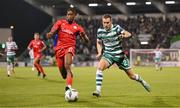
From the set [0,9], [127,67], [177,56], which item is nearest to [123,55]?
[127,67]

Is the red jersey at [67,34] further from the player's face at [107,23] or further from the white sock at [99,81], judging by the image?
the white sock at [99,81]

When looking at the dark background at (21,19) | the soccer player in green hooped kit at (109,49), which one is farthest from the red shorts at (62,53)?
the dark background at (21,19)

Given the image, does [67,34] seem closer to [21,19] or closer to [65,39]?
[65,39]

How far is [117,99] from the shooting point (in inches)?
485

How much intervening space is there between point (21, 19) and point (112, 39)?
44.1m

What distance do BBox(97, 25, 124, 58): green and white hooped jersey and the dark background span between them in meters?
42.3

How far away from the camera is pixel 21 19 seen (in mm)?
55375

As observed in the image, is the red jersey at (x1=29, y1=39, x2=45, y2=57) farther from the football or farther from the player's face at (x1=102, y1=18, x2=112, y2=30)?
the football

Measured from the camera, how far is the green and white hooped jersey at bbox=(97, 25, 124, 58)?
40.6 ft

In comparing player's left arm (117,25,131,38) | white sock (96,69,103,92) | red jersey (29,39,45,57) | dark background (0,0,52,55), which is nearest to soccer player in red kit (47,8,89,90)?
white sock (96,69,103,92)

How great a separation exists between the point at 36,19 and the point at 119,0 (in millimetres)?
11363

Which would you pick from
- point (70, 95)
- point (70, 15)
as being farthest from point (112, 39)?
point (70, 95)

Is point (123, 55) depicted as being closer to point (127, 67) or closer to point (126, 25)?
point (127, 67)

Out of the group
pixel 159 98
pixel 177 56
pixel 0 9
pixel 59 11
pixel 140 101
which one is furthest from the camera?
pixel 59 11
